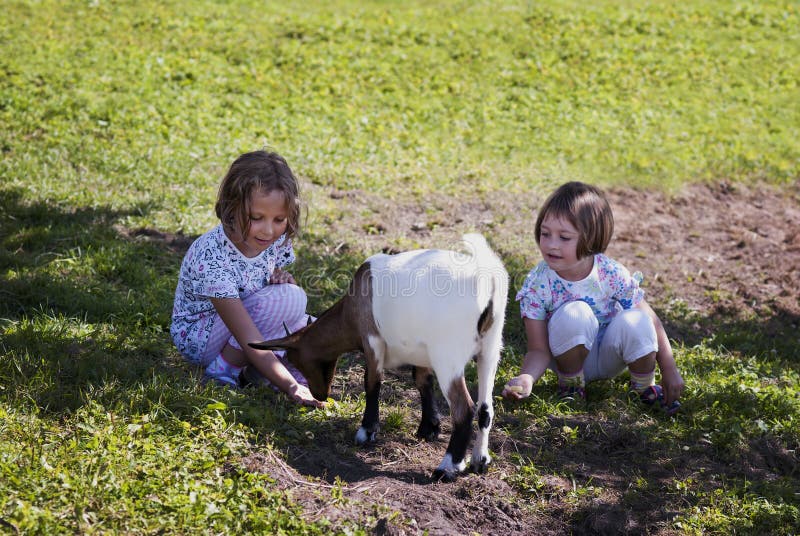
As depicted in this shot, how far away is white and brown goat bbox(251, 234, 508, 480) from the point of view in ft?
12.4

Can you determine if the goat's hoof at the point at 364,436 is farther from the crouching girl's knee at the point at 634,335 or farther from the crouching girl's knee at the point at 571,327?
the crouching girl's knee at the point at 634,335

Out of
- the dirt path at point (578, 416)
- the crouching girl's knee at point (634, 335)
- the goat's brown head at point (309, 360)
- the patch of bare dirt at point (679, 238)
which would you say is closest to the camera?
the dirt path at point (578, 416)

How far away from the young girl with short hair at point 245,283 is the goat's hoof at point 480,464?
0.95 m

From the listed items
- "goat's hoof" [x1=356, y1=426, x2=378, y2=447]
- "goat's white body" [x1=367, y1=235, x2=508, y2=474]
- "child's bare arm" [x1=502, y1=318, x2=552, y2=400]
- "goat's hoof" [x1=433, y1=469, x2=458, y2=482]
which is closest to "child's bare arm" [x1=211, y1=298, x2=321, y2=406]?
"goat's hoof" [x1=356, y1=426, x2=378, y2=447]

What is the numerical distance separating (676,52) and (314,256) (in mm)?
8145

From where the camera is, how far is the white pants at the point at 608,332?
4.77m

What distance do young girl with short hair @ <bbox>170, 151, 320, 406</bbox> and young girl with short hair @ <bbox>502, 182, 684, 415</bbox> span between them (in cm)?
141

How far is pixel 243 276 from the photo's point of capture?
4.80 metres

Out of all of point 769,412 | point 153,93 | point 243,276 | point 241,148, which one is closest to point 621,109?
point 241,148

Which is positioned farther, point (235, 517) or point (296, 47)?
point (296, 47)

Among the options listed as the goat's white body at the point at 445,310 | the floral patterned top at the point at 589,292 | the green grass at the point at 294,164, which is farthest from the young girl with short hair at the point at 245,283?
the floral patterned top at the point at 589,292

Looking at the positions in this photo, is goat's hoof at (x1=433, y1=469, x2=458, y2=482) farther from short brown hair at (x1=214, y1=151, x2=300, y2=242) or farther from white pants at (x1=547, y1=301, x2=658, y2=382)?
short brown hair at (x1=214, y1=151, x2=300, y2=242)

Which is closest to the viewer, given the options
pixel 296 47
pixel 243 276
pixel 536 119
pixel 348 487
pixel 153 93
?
pixel 348 487

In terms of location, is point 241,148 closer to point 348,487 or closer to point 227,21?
point 227,21
